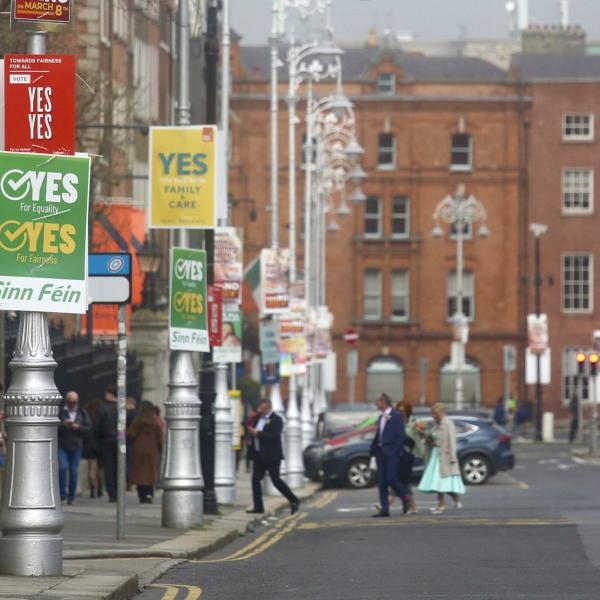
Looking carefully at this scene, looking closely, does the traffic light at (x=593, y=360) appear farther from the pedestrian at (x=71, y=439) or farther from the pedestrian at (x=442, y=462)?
the pedestrian at (x=71, y=439)

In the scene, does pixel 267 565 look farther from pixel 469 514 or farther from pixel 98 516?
pixel 469 514

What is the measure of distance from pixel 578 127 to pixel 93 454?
67.8 meters

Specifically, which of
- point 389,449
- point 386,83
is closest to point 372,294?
point 386,83

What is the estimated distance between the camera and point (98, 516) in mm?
26188

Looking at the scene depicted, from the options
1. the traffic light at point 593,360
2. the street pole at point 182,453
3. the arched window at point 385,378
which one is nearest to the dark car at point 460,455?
the traffic light at point 593,360

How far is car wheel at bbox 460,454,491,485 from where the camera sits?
1654 inches

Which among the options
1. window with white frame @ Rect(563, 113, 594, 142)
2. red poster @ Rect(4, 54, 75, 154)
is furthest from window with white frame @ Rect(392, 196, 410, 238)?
red poster @ Rect(4, 54, 75, 154)

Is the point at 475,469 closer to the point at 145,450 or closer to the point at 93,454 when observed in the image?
the point at 93,454

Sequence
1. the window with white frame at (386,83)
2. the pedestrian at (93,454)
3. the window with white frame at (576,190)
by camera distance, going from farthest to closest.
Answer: the window with white frame at (576,190), the window with white frame at (386,83), the pedestrian at (93,454)

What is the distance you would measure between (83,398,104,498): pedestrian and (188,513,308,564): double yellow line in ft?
12.3

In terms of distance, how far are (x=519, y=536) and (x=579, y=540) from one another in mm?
1152

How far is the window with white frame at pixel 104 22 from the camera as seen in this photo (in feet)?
141

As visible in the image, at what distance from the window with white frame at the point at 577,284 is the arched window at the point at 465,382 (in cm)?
523

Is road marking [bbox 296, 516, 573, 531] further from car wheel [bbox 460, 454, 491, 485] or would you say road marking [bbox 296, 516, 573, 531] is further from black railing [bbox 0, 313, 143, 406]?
car wheel [bbox 460, 454, 491, 485]
